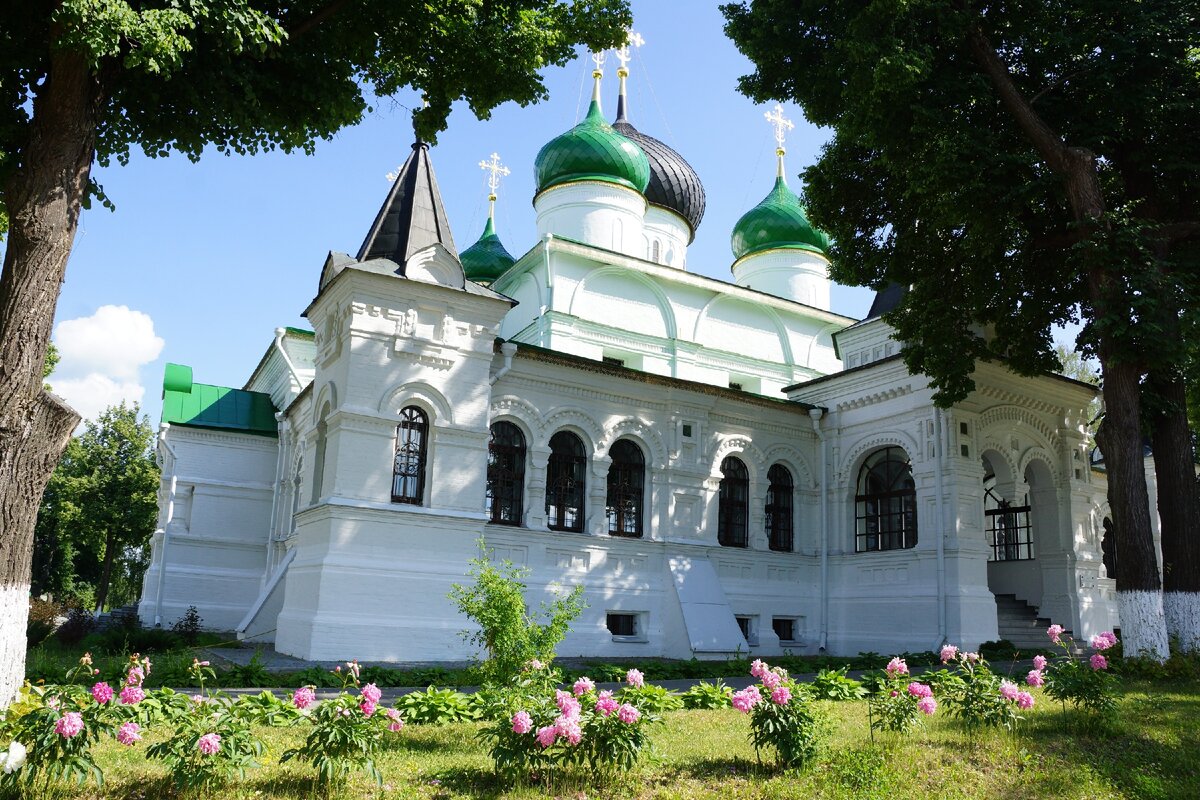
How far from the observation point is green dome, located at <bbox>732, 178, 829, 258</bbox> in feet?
78.8

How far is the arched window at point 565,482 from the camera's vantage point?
49.8 ft

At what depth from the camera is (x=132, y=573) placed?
3584cm

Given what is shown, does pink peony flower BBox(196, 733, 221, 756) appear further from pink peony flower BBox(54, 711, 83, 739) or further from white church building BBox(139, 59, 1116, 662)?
white church building BBox(139, 59, 1116, 662)

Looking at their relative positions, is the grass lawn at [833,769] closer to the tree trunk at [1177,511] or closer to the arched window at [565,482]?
the tree trunk at [1177,511]

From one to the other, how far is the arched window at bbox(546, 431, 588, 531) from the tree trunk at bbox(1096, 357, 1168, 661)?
7.73m

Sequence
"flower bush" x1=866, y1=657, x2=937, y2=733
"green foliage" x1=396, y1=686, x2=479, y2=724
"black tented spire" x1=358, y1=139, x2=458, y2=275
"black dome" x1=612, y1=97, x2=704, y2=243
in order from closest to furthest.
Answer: "flower bush" x1=866, y1=657, x2=937, y2=733, "green foliage" x1=396, y1=686, x2=479, y2=724, "black tented spire" x1=358, y1=139, x2=458, y2=275, "black dome" x1=612, y1=97, x2=704, y2=243

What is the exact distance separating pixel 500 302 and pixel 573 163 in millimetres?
8447

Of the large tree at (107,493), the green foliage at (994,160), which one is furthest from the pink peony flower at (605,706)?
the large tree at (107,493)

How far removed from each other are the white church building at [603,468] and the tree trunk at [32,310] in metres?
5.92

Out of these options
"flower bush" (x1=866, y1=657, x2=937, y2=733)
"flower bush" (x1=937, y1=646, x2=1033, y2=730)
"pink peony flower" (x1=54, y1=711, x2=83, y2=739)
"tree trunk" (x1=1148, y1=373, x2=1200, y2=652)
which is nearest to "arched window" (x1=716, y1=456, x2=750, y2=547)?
"tree trunk" (x1=1148, y1=373, x2=1200, y2=652)

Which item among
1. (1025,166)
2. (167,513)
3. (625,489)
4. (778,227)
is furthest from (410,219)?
(778,227)

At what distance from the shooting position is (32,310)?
20.9 feet

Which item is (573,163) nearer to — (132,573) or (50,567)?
(132,573)

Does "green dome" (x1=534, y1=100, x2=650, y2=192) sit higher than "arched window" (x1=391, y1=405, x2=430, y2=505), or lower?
higher
